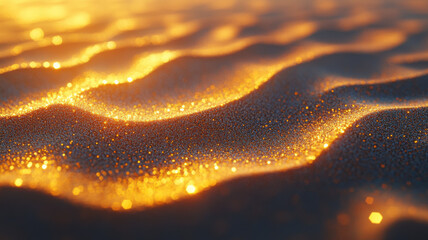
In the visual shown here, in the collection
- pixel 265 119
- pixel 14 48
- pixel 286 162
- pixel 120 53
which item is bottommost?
pixel 286 162

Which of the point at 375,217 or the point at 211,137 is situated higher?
the point at 211,137

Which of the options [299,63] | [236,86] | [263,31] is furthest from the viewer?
[263,31]

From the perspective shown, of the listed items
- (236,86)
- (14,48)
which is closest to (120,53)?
(14,48)

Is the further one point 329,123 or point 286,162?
point 329,123

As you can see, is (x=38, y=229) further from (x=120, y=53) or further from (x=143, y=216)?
(x=120, y=53)

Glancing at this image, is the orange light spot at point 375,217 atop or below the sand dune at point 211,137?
below

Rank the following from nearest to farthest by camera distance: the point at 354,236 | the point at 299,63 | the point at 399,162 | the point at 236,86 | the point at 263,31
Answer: the point at 354,236 → the point at 399,162 → the point at 236,86 → the point at 299,63 → the point at 263,31

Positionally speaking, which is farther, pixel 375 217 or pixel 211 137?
pixel 211 137

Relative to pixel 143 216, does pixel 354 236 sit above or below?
below

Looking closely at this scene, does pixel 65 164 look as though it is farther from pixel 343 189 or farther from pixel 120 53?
pixel 120 53

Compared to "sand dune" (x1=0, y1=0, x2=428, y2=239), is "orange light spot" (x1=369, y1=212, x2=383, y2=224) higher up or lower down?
lower down

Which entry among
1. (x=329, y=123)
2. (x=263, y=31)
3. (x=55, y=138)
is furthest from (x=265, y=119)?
(x=263, y=31)
